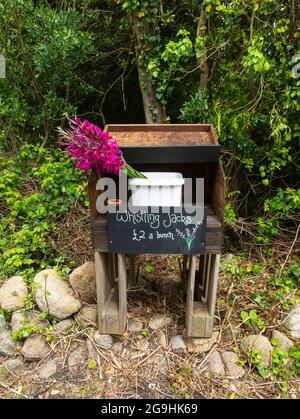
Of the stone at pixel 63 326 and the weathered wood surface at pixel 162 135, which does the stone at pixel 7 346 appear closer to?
the stone at pixel 63 326

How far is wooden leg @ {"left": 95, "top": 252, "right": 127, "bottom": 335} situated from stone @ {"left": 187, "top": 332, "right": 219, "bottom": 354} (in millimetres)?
435

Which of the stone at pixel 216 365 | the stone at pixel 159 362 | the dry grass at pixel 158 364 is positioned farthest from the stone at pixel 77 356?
the stone at pixel 216 365

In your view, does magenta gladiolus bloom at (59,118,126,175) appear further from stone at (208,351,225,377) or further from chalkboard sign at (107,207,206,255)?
stone at (208,351,225,377)

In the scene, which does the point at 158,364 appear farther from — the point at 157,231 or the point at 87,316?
the point at 157,231

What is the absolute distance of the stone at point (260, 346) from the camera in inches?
75.2

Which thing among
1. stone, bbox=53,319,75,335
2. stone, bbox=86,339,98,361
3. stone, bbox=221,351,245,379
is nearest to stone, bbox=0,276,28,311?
stone, bbox=53,319,75,335

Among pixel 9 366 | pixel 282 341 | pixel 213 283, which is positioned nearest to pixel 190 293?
pixel 213 283

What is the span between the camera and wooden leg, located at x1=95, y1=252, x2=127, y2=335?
5.96 ft

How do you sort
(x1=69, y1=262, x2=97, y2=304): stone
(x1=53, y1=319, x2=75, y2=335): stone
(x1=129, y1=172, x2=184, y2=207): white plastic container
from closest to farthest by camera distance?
(x1=129, y1=172, x2=184, y2=207): white plastic container
(x1=53, y1=319, x2=75, y2=335): stone
(x1=69, y1=262, x2=97, y2=304): stone

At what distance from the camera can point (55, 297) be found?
6.98 ft


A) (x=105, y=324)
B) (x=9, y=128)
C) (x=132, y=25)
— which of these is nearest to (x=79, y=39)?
(x=132, y=25)

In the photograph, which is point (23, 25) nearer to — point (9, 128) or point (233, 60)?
point (9, 128)

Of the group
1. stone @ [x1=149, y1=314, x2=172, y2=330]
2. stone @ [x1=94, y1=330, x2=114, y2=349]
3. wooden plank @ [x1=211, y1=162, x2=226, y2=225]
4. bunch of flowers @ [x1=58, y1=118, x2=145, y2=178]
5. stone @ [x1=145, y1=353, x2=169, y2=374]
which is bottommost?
stone @ [x1=145, y1=353, x2=169, y2=374]

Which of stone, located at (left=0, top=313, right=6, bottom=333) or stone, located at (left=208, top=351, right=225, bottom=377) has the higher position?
stone, located at (left=0, top=313, right=6, bottom=333)
